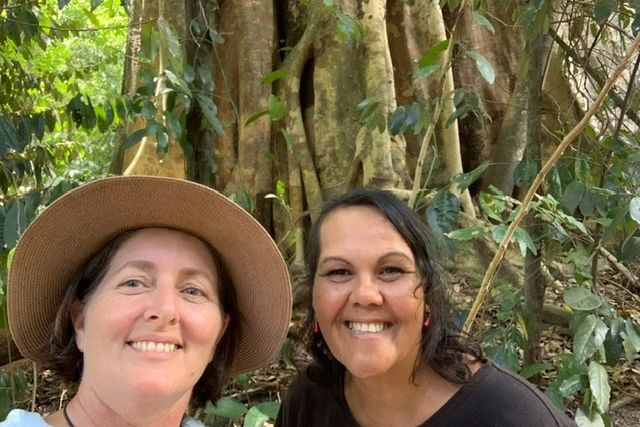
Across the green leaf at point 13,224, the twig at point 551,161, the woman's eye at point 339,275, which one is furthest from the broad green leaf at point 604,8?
the green leaf at point 13,224

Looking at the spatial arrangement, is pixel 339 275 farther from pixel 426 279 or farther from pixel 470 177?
pixel 470 177

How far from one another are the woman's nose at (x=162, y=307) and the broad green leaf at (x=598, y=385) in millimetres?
1314

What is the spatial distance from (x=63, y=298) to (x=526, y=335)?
1706 millimetres

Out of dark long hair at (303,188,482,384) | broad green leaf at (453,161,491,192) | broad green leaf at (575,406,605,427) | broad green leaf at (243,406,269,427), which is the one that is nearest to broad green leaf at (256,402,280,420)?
broad green leaf at (243,406,269,427)

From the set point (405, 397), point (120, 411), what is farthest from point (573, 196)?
point (120, 411)

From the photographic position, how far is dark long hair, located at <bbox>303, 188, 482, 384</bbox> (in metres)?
1.65

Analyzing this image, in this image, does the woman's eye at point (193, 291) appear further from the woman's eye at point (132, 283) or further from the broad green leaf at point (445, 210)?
the broad green leaf at point (445, 210)

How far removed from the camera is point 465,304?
3.47 meters

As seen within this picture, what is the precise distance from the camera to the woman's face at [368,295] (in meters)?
1.57

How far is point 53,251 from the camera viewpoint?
143 centimetres

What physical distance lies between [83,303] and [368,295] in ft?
1.86

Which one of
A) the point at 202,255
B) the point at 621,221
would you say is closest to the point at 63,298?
the point at 202,255

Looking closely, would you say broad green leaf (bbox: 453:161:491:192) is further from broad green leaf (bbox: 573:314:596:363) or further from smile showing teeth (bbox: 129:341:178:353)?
smile showing teeth (bbox: 129:341:178:353)

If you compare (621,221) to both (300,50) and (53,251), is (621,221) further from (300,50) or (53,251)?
(300,50)
